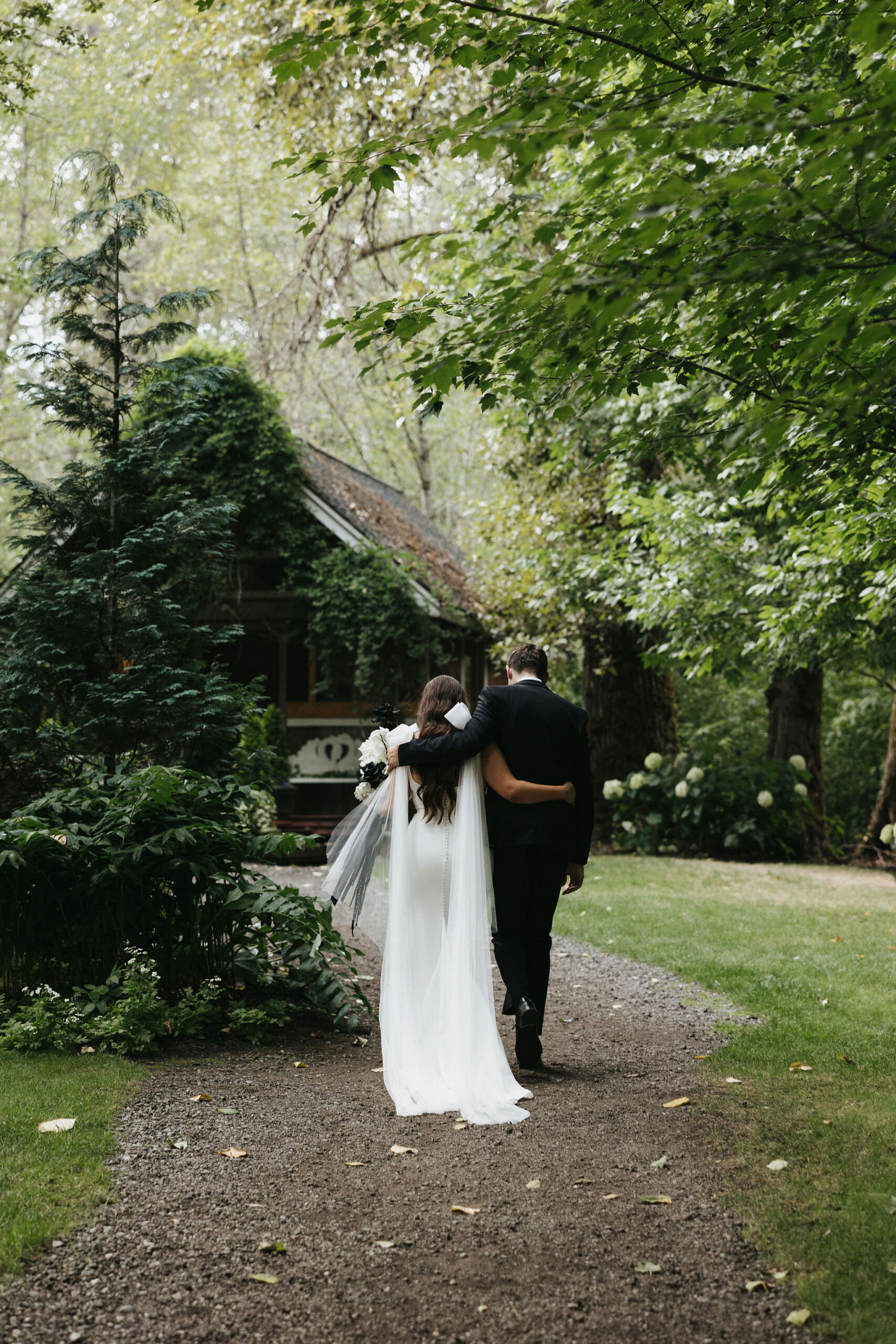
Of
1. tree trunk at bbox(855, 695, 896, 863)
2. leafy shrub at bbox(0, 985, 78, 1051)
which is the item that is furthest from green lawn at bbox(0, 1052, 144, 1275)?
tree trunk at bbox(855, 695, 896, 863)

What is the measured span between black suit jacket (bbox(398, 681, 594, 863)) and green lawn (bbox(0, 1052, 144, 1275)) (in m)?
2.12

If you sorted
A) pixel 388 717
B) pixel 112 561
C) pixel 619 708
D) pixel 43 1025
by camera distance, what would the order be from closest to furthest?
pixel 43 1025, pixel 388 717, pixel 112 561, pixel 619 708

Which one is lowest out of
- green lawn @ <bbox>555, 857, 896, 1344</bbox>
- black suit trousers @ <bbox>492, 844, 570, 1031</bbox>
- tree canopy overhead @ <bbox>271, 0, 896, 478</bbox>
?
Answer: green lawn @ <bbox>555, 857, 896, 1344</bbox>

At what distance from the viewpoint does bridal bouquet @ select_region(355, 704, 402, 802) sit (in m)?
5.77

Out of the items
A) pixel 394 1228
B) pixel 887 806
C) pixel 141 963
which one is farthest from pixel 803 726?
pixel 394 1228

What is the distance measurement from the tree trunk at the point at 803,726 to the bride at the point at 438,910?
12.2 m

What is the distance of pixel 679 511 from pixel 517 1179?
9.62 meters

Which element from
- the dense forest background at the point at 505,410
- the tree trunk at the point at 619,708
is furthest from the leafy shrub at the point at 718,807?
the tree trunk at the point at 619,708

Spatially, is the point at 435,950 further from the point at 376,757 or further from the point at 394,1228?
the point at 394,1228

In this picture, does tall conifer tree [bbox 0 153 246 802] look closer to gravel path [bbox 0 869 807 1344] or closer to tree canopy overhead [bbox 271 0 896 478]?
gravel path [bbox 0 869 807 1344]

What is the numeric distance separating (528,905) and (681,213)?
3.37 meters

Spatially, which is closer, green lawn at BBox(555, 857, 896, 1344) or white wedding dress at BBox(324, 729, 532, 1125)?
green lawn at BBox(555, 857, 896, 1344)

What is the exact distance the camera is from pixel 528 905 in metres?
5.52

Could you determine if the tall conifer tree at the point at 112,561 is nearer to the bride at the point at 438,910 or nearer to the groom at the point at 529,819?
the bride at the point at 438,910
